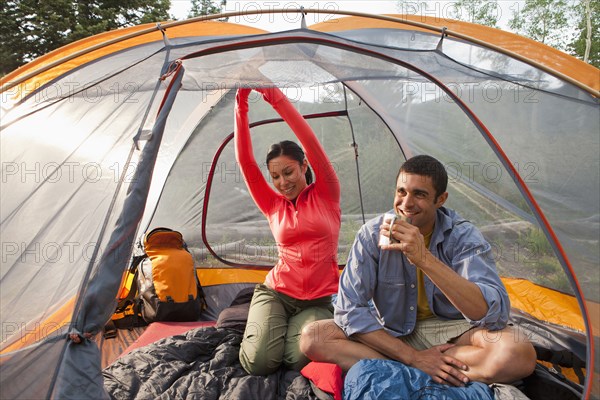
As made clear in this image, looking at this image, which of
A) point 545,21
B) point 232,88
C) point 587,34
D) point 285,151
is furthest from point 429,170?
point 545,21

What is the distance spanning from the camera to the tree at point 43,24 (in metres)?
11.0

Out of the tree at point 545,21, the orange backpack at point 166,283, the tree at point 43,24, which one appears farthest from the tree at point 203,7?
the orange backpack at point 166,283

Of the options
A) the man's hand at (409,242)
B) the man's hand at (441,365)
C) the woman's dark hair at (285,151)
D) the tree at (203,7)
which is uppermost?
the tree at (203,7)

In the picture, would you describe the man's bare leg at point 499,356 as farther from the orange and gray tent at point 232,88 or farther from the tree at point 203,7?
the tree at point 203,7

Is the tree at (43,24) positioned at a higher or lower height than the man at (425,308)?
higher

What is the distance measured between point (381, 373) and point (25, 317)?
4.49ft

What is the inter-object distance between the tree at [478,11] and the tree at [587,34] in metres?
2.33

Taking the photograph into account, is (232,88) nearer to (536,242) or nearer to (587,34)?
(536,242)

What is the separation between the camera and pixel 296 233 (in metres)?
2.49

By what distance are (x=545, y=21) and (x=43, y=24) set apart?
556 inches

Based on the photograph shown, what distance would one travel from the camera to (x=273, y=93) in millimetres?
2355

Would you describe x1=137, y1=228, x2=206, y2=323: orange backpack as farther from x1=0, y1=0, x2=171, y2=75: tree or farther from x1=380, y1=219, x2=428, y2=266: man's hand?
x1=0, y1=0, x2=171, y2=75: tree

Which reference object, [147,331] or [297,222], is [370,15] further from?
[147,331]

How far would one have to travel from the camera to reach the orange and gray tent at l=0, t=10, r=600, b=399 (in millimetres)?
1746
